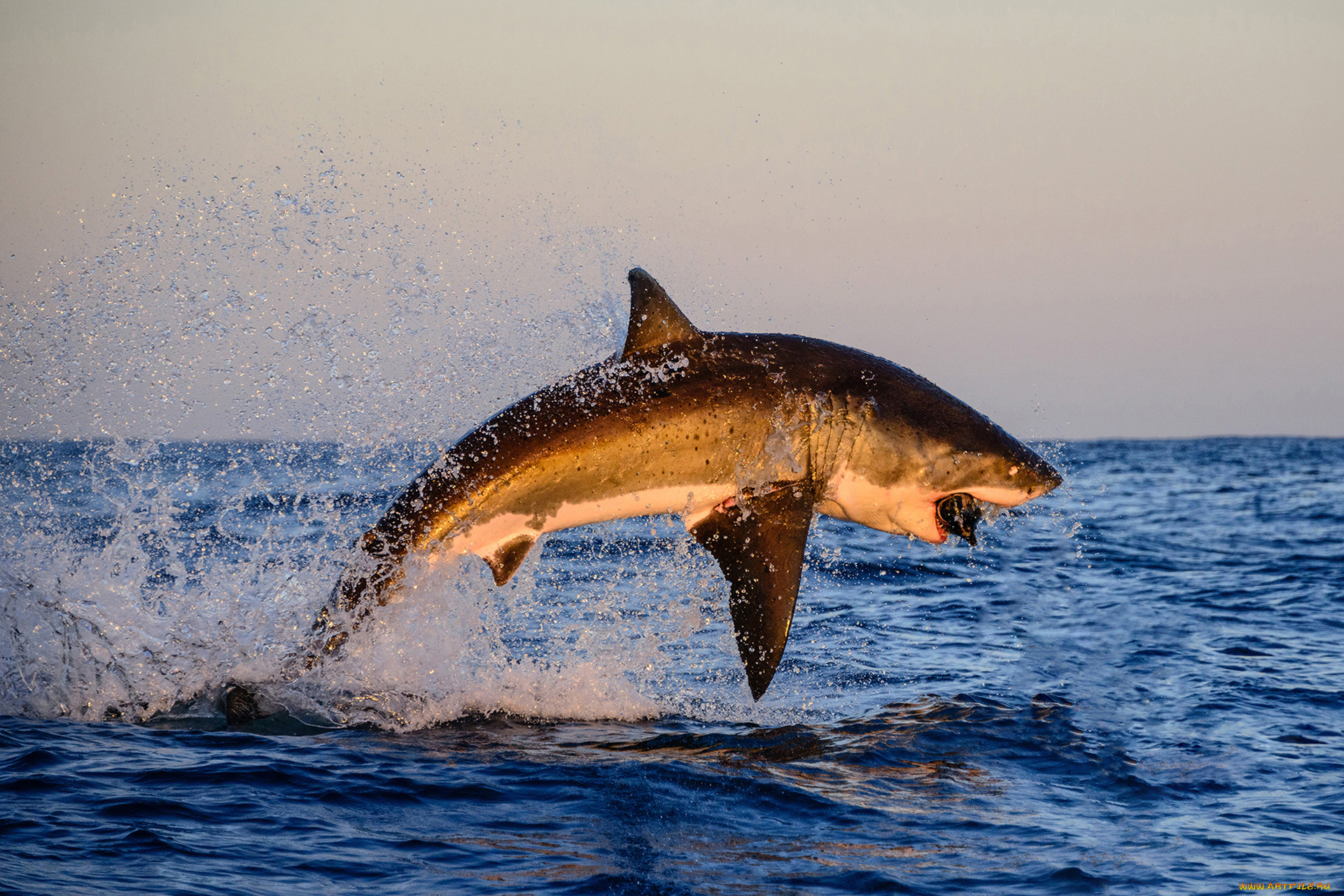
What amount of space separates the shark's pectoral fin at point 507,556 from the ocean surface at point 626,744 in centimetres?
32

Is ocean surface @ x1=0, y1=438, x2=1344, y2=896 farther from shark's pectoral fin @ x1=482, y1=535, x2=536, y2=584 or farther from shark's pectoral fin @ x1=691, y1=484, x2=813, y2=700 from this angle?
shark's pectoral fin @ x1=691, y1=484, x2=813, y2=700

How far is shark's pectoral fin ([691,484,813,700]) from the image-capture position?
6547 mm

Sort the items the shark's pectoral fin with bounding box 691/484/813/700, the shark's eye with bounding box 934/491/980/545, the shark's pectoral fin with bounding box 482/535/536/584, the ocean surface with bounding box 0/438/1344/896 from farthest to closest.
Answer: the shark's eye with bounding box 934/491/980/545 → the shark's pectoral fin with bounding box 482/535/536/584 → the shark's pectoral fin with bounding box 691/484/813/700 → the ocean surface with bounding box 0/438/1344/896

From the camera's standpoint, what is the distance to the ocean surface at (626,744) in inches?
201

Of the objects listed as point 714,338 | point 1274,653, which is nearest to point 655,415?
point 714,338

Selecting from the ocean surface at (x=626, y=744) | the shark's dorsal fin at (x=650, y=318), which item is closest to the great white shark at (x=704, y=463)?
the shark's dorsal fin at (x=650, y=318)

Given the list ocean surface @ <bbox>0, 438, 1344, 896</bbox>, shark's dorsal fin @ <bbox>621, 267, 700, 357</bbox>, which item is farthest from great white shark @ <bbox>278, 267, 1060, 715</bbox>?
ocean surface @ <bbox>0, 438, 1344, 896</bbox>

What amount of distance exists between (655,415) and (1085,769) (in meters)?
3.32

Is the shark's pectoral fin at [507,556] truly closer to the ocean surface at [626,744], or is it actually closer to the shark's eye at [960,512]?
the ocean surface at [626,744]

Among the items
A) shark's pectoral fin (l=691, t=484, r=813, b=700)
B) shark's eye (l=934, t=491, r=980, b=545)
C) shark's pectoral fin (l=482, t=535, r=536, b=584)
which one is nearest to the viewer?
shark's pectoral fin (l=691, t=484, r=813, b=700)

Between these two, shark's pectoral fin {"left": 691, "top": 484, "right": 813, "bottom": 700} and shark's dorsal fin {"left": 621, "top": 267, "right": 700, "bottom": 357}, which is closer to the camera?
shark's pectoral fin {"left": 691, "top": 484, "right": 813, "bottom": 700}

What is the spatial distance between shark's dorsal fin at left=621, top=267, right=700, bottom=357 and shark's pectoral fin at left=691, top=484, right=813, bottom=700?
1.06 m

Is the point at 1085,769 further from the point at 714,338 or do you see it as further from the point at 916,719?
the point at 714,338

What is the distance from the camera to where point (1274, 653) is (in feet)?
35.4
